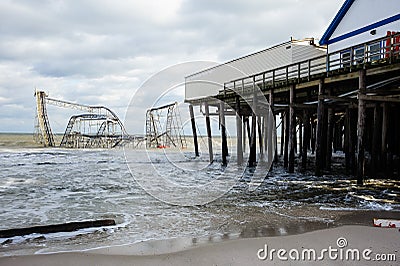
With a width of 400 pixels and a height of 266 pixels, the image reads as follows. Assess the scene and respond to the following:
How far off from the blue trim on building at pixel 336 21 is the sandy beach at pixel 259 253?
13357 millimetres

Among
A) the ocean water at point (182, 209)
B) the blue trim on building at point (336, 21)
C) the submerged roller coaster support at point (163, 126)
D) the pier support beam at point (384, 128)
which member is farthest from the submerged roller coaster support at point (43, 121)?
the pier support beam at point (384, 128)

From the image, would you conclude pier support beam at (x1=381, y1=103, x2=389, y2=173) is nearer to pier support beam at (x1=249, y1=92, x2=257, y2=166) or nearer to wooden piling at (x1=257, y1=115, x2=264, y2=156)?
pier support beam at (x1=249, y1=92, x2=257, y2=166)

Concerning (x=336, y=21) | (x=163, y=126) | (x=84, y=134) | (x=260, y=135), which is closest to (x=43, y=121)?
(x=84, y=134)

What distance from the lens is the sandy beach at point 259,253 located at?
466cm

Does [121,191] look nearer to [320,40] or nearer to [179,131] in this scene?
[320,40]

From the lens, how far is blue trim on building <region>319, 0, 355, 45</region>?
16.5 meters

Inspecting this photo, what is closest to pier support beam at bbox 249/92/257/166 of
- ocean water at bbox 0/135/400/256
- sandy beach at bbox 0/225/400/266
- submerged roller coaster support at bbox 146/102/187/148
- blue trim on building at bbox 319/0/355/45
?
ocean water at bbox 0/135/400/256

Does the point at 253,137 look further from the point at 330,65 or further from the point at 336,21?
the point at 336,21

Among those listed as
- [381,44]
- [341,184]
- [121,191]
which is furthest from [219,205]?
[381,44]

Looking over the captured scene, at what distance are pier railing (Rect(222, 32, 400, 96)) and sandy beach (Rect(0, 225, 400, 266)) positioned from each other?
6188mm

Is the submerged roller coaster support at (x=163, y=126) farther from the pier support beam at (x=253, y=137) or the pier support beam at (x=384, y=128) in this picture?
the pier support beam at (x=384, y=128)

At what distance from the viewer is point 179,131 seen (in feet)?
118

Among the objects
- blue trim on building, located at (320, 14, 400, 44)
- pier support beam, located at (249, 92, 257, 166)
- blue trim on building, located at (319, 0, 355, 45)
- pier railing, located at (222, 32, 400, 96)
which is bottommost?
pier support beam, located at (249, 92, 257, 166)

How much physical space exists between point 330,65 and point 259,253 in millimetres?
10145
